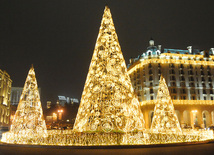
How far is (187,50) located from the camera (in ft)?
200

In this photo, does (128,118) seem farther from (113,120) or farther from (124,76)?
(124,76)

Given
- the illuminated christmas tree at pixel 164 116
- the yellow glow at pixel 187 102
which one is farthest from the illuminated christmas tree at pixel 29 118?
the yellow glow at pixel 187 102

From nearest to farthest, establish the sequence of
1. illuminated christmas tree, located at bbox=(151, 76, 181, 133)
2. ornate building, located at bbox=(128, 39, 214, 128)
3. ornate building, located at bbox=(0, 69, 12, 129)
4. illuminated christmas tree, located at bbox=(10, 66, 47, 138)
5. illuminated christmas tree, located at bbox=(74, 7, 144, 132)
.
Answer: illuminated christmas tree, located at bbox=(74, 7, 144, 132) → illuminated christmas tree, located at bbox=(10, 66, 47, 138) → illuminated christmas tree, located at bbox=(151, 76, 181, 133) → ornate building, located at bbox=(128, 39, 214, 128) → ornate building, located at bbox=(0, 69, 12, 129)

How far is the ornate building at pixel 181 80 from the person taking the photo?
175ft

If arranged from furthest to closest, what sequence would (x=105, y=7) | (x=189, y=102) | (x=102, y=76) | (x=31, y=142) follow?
(x=189, y=102), (x=105, y=7), (x=102, y=76), (x=31, y=142)

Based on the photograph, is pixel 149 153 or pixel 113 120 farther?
pixel 113 120

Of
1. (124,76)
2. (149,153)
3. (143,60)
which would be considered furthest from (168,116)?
(143,60)

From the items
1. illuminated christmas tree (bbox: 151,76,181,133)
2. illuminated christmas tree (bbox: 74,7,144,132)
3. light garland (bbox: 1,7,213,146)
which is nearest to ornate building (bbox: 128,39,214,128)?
illuminated christmas tree (bbox: 151,76,181,133)

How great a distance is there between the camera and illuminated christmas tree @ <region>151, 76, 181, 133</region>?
2120cm

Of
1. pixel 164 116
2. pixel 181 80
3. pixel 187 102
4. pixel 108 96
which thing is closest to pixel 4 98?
pixel 181 80

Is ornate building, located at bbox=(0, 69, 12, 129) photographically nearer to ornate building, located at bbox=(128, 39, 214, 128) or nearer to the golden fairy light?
ornate building, located at bbox=(128, 39, 214, 128)

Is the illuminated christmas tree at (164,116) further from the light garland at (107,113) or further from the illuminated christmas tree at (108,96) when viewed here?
the illuminated christmas tree at (108,96)

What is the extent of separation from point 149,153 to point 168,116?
12.8 m

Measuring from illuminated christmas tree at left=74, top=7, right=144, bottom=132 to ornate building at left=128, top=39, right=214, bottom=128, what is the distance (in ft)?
127
